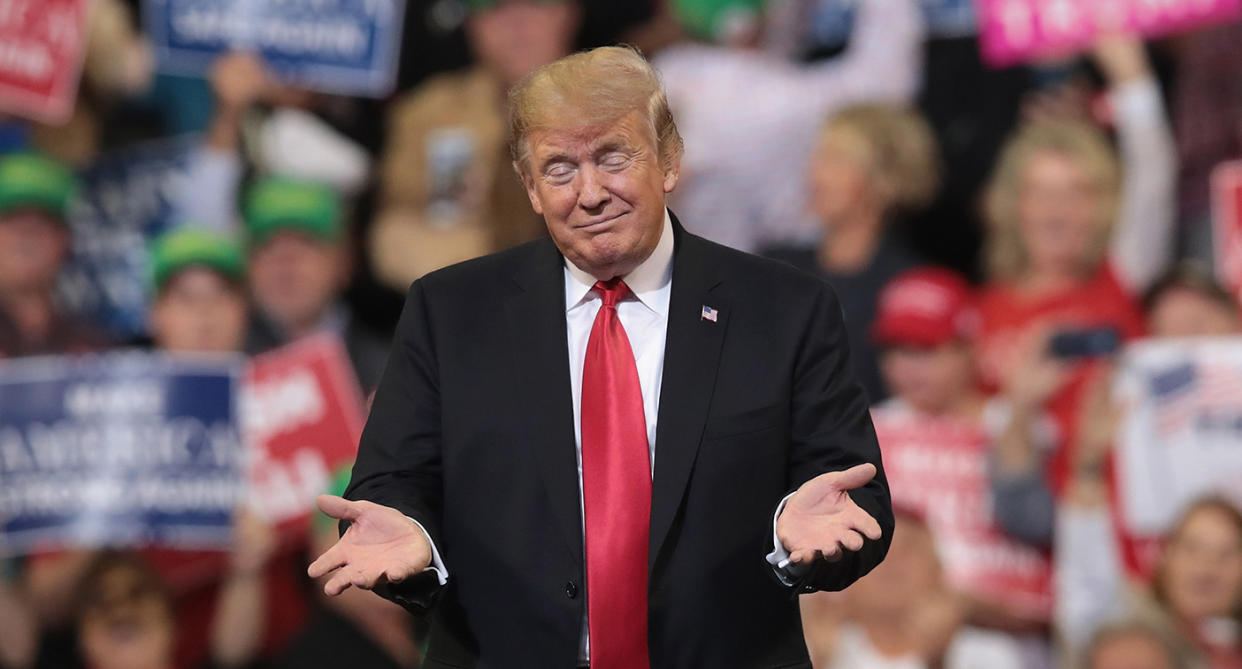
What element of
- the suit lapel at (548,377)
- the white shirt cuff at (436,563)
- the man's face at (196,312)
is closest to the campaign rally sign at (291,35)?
the man's face at (196,312)

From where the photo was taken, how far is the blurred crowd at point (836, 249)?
4.82m

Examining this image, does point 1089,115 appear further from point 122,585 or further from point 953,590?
point 122,585

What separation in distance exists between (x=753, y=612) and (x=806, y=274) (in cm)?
45

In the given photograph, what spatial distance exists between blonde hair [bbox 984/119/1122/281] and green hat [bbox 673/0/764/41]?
0.94m

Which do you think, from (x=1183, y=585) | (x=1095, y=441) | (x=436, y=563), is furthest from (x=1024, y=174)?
(x=436, y=563)

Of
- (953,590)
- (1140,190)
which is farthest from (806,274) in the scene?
(1140,190)

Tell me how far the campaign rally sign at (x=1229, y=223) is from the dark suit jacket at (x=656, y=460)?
10.4ft

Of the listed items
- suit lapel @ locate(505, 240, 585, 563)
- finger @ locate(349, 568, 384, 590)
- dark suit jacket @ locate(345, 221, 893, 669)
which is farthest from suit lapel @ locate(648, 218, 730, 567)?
finger @ locate(349, 568, 384, 590)

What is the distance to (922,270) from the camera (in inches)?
202

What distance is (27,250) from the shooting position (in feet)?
17.5

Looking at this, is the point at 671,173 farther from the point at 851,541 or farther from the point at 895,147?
the point at 895,147

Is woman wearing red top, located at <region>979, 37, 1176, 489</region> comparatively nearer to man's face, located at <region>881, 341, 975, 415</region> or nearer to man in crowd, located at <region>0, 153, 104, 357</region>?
man's face, located at <region>881, 341, 975, 415</region>

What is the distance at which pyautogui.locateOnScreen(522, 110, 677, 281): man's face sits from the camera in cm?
204

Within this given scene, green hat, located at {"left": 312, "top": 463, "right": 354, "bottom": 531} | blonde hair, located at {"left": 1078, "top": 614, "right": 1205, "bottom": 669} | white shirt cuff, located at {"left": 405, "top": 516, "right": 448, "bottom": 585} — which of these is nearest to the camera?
white shirt cuff, located at {"left": 405, "top": 516, "right": 448, "bottom": 585}
